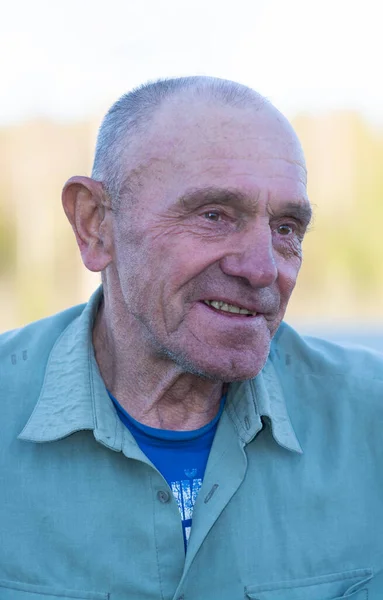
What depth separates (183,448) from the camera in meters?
2.26

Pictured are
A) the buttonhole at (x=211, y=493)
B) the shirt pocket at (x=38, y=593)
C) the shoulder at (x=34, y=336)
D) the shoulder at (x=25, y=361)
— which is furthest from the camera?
the shoulder at (x=34, y=336)

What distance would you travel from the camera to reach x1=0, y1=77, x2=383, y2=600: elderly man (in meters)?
2.05

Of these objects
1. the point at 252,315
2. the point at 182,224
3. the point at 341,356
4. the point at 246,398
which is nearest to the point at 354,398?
the point at 341,356

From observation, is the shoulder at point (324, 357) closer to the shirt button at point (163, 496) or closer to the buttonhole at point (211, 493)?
the buttonhole at point (211, 493)

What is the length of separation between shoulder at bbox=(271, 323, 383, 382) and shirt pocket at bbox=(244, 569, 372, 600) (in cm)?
60

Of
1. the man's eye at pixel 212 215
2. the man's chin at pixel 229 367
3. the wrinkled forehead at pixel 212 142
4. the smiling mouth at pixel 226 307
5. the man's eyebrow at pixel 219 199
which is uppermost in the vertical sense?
the wrinkled forehead at pixel 212 142

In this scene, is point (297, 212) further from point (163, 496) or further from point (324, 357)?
point (163, 496)

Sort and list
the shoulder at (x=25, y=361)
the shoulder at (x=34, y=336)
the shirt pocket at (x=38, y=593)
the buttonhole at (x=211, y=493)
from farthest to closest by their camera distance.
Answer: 1. the shoulder at (x=34, y=336)
2. the shoulder at (x=25, y=361)
3. the buttonhole at (x=211, y=493)
4. the shirt pocket at (x=38, y=593)

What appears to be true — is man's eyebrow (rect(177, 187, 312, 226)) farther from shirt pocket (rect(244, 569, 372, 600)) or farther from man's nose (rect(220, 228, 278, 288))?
shirt pocket (rect(244, 569, 372, 600))

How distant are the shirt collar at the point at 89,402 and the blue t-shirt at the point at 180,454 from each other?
8 centimetres

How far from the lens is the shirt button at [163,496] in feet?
6.88

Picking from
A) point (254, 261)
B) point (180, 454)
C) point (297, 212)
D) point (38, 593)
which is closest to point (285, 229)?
point (297, 212)

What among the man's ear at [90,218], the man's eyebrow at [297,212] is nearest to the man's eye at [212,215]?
the man's eyebrow at [297,212]

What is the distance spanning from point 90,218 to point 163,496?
84cm
